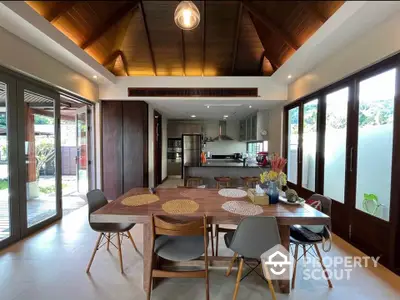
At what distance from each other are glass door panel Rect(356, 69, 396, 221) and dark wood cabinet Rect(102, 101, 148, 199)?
413 cm

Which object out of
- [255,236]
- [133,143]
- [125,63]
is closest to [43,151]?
[133,143]

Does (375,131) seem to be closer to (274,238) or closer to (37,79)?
(274,238)

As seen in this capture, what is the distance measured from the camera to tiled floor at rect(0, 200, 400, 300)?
5.89 ft

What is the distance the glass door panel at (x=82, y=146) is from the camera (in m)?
4.74

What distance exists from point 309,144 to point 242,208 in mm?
2771

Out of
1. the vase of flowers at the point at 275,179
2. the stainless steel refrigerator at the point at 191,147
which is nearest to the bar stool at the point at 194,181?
the vase of flowers at the point at 275,179

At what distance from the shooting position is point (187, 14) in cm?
173

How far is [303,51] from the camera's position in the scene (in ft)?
9.79

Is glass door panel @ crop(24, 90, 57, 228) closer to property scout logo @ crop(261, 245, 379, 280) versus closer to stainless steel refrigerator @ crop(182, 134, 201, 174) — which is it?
property scout logo @ crop(261, 245, 379, 280)

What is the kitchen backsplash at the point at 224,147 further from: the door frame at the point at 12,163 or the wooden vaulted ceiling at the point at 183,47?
the door frame at the point at 12,163

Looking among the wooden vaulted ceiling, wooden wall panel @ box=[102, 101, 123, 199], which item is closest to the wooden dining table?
the wooden vaulted ceiling

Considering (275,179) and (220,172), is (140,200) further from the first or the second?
(220,172)

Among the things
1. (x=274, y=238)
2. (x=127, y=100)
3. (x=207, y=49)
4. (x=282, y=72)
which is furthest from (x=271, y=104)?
(x=274, y=238)

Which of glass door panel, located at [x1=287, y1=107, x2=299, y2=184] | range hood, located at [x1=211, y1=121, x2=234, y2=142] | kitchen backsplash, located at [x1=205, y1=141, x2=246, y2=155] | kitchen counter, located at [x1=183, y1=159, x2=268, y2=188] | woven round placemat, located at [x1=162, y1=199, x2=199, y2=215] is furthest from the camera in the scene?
kitchen backsplash, located at [x1=205, y1=141, x2=246, y2=155]
